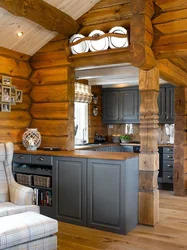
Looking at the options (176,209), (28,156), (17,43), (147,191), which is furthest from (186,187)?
(17,43)

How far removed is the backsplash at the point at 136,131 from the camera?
705 centimetres

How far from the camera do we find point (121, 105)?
731 cm

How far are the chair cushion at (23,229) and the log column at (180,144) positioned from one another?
354 centimetres

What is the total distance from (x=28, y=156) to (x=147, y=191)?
172cm

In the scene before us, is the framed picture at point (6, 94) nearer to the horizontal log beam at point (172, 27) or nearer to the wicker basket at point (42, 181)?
the wicker basket at point (42, 181)

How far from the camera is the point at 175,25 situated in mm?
3740

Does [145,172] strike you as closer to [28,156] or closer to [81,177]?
[81,177]

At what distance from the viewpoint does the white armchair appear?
10.5ft

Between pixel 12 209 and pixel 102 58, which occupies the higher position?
pixel 102 58

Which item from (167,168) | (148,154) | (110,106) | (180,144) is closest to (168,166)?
(167,168)

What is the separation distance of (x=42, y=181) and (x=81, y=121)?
285cm

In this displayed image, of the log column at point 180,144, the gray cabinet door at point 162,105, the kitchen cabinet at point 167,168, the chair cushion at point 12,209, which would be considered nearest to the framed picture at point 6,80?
the chair cushion at point 12,209

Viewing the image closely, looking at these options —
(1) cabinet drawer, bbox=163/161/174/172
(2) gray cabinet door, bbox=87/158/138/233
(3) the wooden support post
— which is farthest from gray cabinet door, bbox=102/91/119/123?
Result: (3) the wooden support post

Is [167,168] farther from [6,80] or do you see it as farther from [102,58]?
[6,80]
